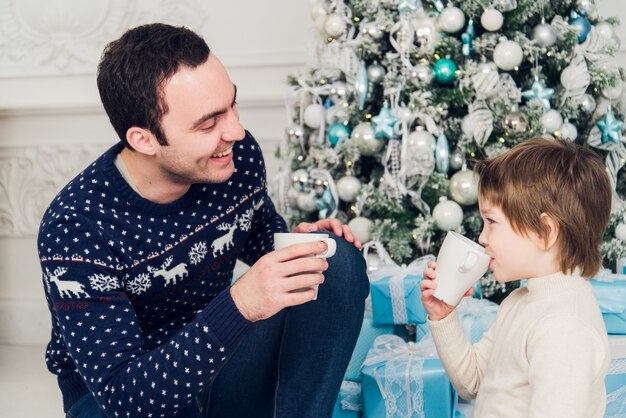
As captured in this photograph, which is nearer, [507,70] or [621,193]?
[507,70]

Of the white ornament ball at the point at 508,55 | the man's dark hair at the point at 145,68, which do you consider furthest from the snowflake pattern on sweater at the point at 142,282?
the white ornament ball at the point at 508,55

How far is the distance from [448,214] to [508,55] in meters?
0.38

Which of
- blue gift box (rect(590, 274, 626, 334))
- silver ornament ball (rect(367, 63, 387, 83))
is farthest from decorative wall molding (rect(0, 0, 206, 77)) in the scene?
blue gift box (rect(590, 274, 626, 334))

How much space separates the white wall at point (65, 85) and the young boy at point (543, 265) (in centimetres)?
144

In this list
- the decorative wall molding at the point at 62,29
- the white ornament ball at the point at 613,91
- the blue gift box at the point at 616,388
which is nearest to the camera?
the blue gift box at the point at 616,388

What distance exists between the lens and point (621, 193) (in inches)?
78.4

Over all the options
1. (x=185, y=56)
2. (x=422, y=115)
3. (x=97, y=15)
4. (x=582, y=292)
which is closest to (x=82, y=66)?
(x=97, y=15)

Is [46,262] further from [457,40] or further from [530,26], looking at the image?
[530,26]

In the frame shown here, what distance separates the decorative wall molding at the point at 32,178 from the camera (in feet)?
9.13

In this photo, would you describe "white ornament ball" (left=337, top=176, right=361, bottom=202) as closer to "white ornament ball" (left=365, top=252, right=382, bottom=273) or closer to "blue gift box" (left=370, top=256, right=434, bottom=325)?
"white ornament ball" (left=365, top=252, right=382, bottom=273)

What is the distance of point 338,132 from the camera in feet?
6.24

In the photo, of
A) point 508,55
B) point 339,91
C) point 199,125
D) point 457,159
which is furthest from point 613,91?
point 199,125

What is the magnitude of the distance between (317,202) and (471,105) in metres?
0.43

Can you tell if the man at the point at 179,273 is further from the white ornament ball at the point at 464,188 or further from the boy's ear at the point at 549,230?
the white ornament ball at the point at 464,188
